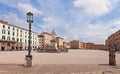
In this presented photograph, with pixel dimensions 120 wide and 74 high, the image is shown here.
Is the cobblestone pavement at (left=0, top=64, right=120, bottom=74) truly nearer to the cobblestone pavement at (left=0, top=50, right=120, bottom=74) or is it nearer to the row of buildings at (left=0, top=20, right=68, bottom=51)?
the cobblestone pavement at (left=0, top=50, right=120, bottom=74)

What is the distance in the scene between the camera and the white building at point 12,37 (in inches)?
2928

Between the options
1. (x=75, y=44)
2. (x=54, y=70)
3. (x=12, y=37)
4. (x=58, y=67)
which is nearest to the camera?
(x=54, y=70)

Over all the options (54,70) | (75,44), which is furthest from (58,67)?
(75,44)

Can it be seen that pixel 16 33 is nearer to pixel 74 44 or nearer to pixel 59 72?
pixel 59 72

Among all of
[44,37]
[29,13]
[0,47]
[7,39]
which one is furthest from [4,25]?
[29,13]

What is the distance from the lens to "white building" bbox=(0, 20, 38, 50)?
2928 inches

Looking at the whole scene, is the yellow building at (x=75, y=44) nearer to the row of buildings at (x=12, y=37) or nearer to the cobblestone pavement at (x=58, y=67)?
the row of buildings at (x=12, y=37)

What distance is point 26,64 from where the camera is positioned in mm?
14281

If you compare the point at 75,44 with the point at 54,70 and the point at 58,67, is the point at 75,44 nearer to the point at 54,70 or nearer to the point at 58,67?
the point at 58,67

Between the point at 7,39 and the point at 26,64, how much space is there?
66738mm

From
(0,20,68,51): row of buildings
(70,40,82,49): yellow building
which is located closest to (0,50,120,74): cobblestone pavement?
(0,20,68,51): row of buildings

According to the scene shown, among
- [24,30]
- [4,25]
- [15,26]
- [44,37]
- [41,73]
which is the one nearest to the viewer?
[41,73]

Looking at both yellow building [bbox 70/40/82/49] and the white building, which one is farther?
yellow building [bbox 70/40/82/49]

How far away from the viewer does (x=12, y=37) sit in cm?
8275
